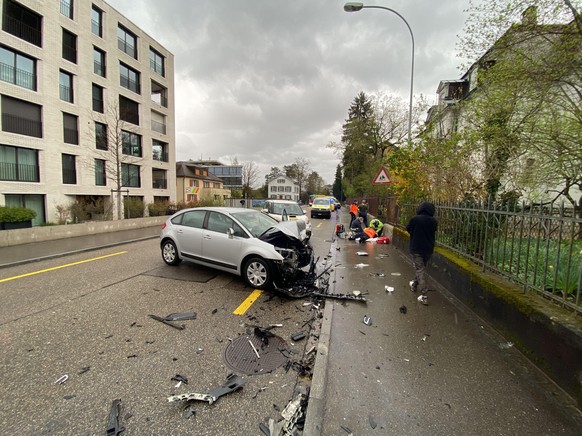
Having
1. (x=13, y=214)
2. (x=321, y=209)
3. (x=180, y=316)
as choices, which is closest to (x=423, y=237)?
(x=180, y=316)

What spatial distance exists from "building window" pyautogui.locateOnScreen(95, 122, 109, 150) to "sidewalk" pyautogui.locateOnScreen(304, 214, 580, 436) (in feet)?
79.4

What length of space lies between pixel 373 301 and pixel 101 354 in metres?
4.14

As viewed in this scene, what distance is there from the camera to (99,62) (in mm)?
22203

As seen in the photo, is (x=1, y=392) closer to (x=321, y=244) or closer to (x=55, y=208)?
(x=321, y=244)

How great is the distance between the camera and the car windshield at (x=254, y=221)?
5803 mm

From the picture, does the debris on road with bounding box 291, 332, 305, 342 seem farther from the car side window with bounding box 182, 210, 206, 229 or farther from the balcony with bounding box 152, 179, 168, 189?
the balcony with bounding box 152, 179, 168, 189

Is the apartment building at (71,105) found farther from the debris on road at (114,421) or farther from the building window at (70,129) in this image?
the debris on road at (114,421)

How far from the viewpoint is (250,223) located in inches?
237

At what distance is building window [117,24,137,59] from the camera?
78.3 ft

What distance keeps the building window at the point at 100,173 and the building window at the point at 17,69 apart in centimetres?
591

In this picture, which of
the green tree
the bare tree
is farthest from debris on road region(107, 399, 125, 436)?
the bare tree

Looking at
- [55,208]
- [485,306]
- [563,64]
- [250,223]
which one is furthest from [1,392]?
[55,208]

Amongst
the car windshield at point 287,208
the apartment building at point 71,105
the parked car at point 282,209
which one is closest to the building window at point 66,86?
the apartment building at point 71,105

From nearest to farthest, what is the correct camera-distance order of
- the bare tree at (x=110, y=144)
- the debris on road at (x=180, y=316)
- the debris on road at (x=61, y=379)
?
1. the debris on road at (x=61, y=379)
2. the debris on road at (x=180, y=316)
3. the bare tree at (x=110, y=144)
